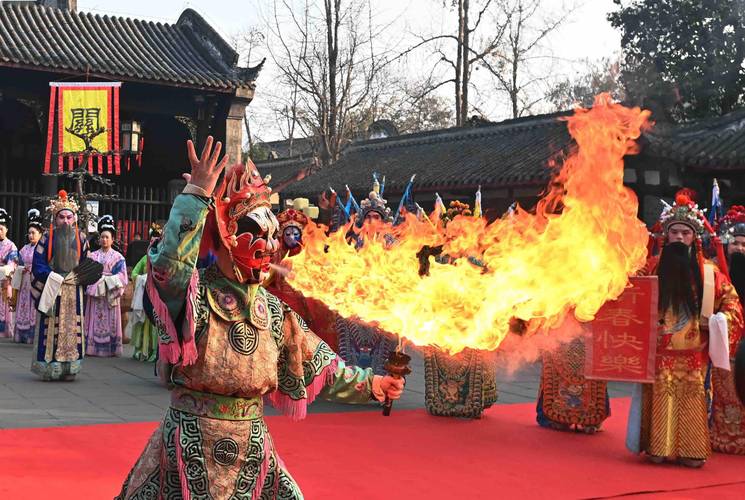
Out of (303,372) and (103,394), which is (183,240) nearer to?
(303,372)

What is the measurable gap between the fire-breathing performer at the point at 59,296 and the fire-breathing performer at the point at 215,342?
19.9ft

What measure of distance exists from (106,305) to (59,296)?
262 centimetres

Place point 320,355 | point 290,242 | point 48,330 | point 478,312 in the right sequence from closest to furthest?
1. point 320,355
2. point 478,312
3. point 290,242
4. point 48,330

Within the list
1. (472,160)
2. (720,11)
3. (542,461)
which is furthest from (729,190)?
(542,461)

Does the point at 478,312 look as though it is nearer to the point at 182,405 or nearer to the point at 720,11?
the point at 182,405

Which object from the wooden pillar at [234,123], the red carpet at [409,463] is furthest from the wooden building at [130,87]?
the red carpet at [409,463]

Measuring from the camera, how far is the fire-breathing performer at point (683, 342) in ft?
20.2

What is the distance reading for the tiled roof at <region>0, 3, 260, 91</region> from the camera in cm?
1745

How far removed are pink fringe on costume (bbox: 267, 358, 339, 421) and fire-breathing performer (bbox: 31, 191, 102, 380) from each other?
5.97m

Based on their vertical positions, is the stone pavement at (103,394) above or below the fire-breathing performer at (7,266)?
below

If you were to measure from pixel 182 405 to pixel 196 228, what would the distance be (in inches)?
25.4

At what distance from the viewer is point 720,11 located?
20.2m

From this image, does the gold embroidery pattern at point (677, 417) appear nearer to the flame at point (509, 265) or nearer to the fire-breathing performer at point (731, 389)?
the fire-breathing performer at point (731, 389)

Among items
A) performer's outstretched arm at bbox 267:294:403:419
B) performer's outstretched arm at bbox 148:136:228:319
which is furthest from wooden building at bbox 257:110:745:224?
performer's outstretched arm at bbox 148:136:228:319
